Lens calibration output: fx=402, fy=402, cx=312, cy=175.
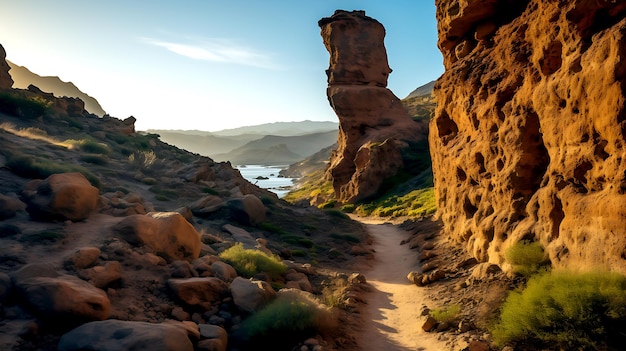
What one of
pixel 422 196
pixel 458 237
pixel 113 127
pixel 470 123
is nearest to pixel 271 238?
pixel 458 237

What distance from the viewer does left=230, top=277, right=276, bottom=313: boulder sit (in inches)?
356

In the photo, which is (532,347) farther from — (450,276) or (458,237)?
(458,237)

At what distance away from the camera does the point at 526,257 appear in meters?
10.0

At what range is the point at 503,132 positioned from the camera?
12.8m

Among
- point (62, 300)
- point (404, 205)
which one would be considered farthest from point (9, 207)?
point (404, 205)

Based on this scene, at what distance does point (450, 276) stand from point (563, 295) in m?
6.41

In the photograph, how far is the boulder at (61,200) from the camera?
34.5 ft

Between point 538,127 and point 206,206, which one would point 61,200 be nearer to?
point 206,206

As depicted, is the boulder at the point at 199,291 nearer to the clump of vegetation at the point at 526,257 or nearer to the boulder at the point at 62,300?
the boulder at the point at 62,300

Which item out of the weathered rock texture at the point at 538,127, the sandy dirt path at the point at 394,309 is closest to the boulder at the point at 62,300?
the sandy dirt path at the point at 394,309

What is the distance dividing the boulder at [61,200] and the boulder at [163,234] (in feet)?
3.98

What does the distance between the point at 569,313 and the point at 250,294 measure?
6.32 metres

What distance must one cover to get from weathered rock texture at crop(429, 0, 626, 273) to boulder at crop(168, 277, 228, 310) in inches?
308

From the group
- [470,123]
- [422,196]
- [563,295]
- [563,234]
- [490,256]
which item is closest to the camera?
[563,295]
